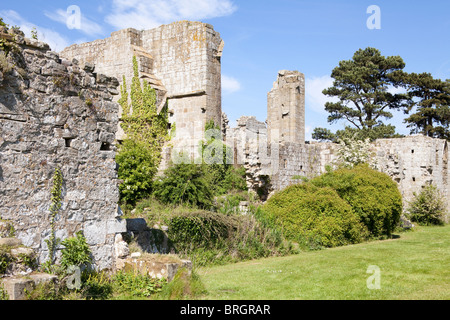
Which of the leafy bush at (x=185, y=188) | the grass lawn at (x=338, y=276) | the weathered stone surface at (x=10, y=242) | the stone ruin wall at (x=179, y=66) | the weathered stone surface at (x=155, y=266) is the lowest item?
the grass lawn at (x=338, y=276)

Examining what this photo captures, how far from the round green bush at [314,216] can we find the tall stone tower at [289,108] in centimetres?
928

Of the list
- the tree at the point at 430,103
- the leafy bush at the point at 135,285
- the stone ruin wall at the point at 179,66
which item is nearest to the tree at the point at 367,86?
the tree at the point at 430,103

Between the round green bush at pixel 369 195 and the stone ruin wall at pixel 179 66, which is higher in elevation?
the stone ruin wall at pixel 179 66

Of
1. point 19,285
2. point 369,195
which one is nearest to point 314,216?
point 369,195

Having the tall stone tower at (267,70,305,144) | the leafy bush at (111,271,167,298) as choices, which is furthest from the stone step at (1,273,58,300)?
the tall stone tower at (267,70,305,144)

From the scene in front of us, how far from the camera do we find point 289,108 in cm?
2417

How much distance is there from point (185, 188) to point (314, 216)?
12.9ft

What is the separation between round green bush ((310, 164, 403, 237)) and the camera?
15.7m

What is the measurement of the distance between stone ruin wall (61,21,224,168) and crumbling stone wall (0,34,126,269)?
11.4 meters

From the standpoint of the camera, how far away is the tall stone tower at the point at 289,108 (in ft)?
79.0

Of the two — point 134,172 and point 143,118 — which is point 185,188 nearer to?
point 134,172

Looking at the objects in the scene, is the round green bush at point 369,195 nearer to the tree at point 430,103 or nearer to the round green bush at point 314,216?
the round green bush at point 314,216

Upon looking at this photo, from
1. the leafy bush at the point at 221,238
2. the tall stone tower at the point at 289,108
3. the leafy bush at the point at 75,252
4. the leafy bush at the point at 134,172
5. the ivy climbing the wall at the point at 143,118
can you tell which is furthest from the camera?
the tall stone tower at the point at 289,108

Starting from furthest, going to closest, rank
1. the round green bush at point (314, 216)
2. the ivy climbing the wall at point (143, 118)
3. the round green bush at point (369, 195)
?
the ivy climbing the wall at point (143, 118) < the round green bush at point (369, 195) < the round green bush at point (314, 216)
